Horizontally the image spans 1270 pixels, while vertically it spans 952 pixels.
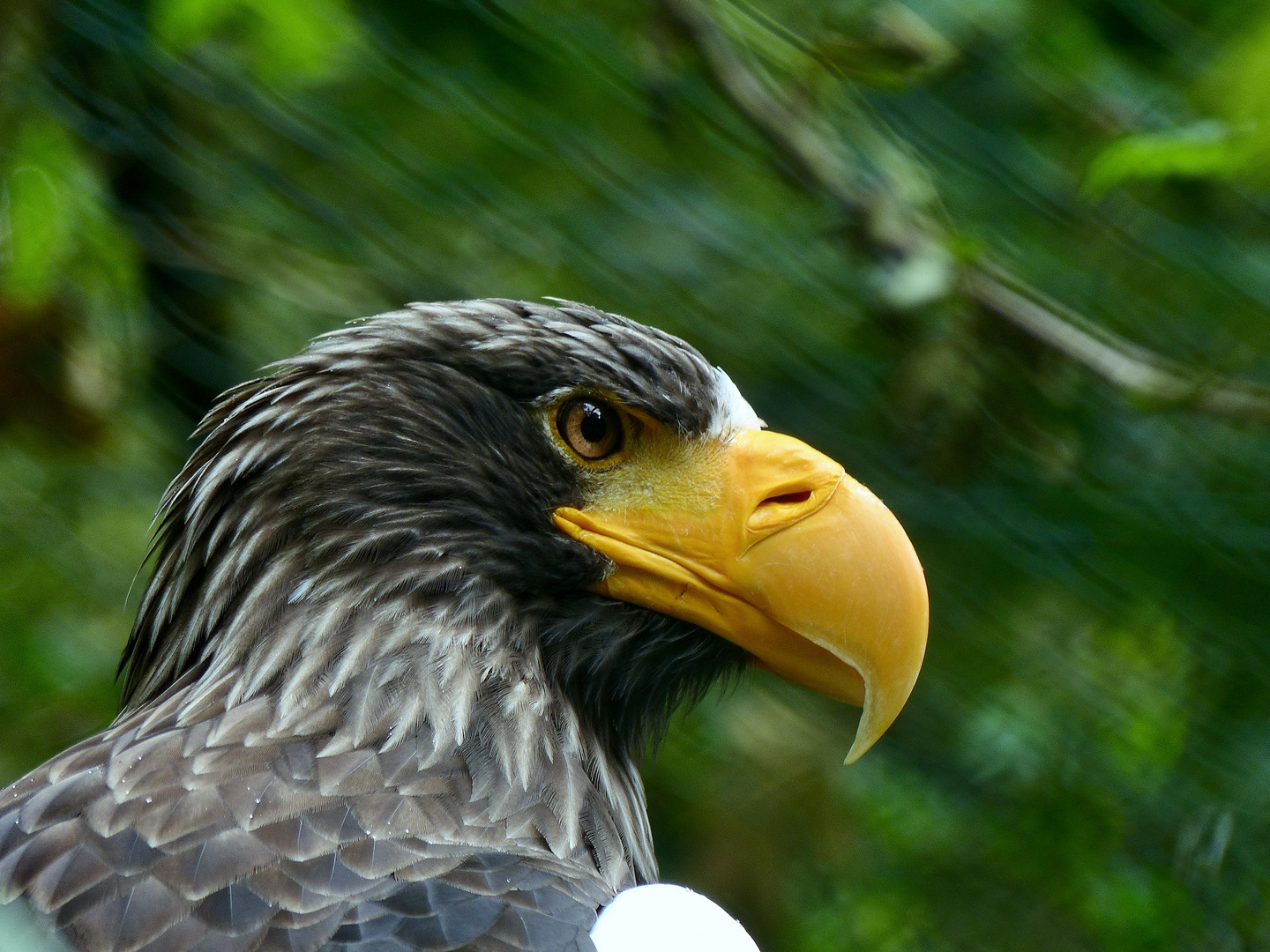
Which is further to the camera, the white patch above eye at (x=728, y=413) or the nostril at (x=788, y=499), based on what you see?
the white patch above eye at (x=728, y=413)

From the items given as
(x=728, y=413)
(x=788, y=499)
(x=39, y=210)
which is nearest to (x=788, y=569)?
(x=788, y=499)

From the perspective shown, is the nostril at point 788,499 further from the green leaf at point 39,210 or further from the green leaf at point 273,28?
the green leaf at point 39,210

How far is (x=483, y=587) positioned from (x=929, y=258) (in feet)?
4.46

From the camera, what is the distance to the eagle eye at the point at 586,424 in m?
1.79

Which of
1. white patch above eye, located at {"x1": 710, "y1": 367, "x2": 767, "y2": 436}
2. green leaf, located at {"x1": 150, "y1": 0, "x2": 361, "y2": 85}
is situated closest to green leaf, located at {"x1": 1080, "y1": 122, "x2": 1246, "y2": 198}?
white patch above eye, located at {"x1": 710, "y1": 367, "x2": 767, "y2": 436}

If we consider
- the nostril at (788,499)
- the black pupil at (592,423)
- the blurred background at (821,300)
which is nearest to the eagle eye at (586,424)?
the black pupil at (592,423)

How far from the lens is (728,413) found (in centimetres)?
183

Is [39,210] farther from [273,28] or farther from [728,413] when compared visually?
[728,413]

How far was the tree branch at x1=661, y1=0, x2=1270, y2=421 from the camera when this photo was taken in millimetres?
→ 2633

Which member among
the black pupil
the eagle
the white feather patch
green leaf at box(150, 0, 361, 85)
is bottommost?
the white feather patch

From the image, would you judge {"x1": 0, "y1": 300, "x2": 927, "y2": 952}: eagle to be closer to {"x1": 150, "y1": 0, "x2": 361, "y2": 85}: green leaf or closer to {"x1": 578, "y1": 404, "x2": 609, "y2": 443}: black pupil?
{"x1": 578, "y1": 404, "x2": 609, "y2": 443}: black pupil

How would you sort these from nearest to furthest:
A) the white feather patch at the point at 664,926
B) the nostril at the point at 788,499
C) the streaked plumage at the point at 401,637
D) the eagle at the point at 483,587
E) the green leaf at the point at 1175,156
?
the white feather patch at the point at 664,926 → the streaked plumage at the point at 401,637 → the eagle at the point at 483,587 → the nostril at the point at 788,499 → the green leaf at the point at 1175,156

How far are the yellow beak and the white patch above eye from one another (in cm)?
2

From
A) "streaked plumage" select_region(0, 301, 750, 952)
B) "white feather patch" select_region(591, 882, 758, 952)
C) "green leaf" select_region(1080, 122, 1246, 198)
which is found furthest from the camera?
"green leaf" select_region(1080, 122, 1246, 198)
